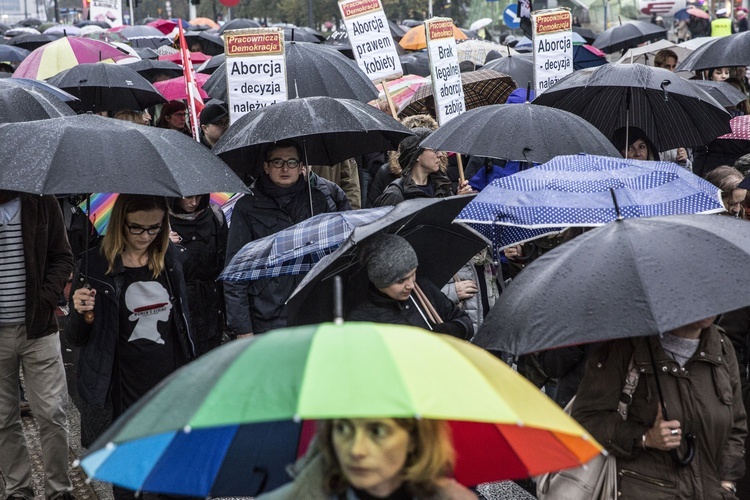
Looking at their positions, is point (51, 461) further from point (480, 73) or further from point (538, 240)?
point (480, 73)

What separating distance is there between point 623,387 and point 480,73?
316 inches

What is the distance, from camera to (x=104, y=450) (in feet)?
8.66

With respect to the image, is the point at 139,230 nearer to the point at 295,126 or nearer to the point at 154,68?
the point at 295,126

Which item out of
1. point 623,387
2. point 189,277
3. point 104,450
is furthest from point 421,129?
point 104,450

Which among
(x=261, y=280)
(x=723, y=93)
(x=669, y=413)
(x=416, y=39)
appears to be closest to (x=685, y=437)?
(x=669, y=413)

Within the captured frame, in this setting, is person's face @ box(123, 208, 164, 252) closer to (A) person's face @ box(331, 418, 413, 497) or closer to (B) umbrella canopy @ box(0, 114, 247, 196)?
(B) umbrella canopy @ box(0, 114, 247, 196)

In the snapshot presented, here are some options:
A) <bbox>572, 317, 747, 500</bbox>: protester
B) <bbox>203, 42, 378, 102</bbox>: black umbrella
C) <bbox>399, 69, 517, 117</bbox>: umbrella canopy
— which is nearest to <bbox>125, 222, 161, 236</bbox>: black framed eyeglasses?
<bbox>572, 317, 747, 500</bbox>: protester

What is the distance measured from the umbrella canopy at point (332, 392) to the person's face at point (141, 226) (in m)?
2.53

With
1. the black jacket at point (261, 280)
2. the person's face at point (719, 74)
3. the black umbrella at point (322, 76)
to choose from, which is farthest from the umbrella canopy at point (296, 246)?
the person's face at point (719, 74)

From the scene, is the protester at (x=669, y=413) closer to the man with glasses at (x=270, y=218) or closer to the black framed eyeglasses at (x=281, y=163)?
the man with glasses at (x=270, y=218)

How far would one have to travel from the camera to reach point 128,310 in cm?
535

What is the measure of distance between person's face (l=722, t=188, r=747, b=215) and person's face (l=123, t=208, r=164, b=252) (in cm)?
312

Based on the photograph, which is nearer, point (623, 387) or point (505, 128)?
point (623, 387)

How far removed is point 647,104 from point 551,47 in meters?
2.22
